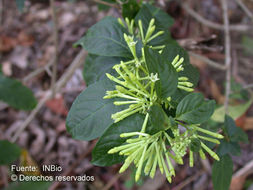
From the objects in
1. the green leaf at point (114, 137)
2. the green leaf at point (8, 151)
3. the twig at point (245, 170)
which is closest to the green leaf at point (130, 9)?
the green leaf at point (114, 137)

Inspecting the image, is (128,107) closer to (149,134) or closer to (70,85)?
(149,134)

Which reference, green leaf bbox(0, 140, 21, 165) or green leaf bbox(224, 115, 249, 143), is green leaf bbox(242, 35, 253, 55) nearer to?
green leaf bbox(224, 115, 249, 143)

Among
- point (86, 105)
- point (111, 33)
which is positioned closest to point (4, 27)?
point (111, 33)

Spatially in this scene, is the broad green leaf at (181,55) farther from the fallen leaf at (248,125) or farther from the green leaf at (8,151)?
the fallen leaf at (248,125)

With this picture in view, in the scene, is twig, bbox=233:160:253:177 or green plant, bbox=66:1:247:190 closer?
green plant, bbox=66:1:247:190

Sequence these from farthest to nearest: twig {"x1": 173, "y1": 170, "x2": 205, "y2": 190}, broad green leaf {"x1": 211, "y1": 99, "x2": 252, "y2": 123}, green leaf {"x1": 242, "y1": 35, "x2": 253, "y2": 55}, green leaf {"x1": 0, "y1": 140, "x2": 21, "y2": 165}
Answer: green leaf {"x1": 242, "y1": 35, "x2": 253, "y2": 55}, twig {"x1": 173, "y1": 170, "x2": 205, "y2": 190}, broad green leaf {"x1": 211, "y1": 99, "x2": 252, "y2": 123}, green leaf {"x1": 0, "y1": 140, "x2": 21, "y2": 165}

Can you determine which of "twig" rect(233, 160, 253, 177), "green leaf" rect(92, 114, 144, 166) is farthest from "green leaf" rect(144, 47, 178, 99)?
"twig" rect(233, 160, 253, 177)

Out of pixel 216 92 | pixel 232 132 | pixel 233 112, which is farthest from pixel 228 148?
pixel 216 92
